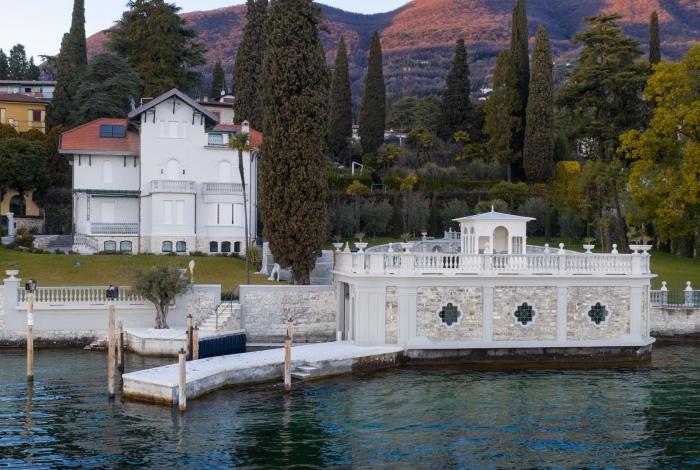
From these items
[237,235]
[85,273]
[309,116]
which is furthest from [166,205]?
[309,116]

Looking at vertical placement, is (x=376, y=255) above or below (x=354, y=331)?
above

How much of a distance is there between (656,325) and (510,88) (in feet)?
123

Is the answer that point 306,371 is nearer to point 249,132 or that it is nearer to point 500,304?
point 500,304

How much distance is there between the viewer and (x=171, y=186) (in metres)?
55.4

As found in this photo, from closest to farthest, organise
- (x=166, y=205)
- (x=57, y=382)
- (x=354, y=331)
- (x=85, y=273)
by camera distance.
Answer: (x=57, y=382) → (x=354, y=331) → (x=85, y=273) → (x=166, y=205)

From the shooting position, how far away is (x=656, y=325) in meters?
43.0

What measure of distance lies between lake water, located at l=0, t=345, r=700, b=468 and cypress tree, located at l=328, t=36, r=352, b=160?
175 ft

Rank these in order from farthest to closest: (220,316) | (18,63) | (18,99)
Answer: (18,63) < (18,99) < (220,316)

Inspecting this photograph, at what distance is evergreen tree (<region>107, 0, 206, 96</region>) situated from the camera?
76.6 metres

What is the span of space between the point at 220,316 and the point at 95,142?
24.2 meters

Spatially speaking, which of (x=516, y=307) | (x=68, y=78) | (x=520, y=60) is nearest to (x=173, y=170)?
(x=68, y=78)

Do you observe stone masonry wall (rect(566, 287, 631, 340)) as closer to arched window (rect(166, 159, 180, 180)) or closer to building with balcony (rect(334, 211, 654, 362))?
building with balcony (rect(334, 211, 654, 362))

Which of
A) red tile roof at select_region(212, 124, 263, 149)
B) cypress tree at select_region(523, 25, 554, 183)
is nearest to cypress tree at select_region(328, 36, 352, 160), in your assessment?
cypress tree at select_region(523, 25, 554, 183)

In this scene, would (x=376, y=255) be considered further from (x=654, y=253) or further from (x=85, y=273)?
(x=654, y=253)
